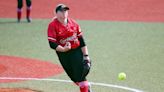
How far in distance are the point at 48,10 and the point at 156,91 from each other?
13.4 metres

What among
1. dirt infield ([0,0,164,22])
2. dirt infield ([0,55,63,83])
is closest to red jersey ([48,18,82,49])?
dirt infield ([0,55,63,83])

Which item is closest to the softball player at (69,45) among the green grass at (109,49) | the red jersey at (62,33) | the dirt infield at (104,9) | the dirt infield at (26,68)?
the red jersey at (62,33)

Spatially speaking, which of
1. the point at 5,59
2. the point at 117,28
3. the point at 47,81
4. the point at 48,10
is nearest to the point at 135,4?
the point at 48,10

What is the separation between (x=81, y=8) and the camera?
2344cm

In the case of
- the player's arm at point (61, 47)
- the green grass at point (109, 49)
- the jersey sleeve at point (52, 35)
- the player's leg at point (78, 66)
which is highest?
the jersey sleeve at point (52, 35)

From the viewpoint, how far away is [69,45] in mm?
8586

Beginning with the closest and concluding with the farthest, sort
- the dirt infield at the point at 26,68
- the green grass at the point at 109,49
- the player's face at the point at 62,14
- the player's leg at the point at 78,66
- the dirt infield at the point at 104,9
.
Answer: the player's face at the point at 62,14 < the player's leg at the point at 78,66 < the green grass at the point at 109,49 < the dirt infield at the point at 26,68 < the dirt infield at the point at 104,9

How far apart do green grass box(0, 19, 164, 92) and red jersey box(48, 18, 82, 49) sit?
174 centimetres

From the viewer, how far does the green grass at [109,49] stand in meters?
10.8

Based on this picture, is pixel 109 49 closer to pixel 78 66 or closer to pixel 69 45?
pixel 78 66

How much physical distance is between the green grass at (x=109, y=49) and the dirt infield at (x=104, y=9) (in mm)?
1332

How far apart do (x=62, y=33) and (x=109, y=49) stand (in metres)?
5.86

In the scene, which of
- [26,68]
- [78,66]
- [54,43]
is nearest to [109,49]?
[26,68]

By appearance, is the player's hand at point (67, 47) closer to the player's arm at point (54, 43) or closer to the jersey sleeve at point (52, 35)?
the player's arm at point (54, 43)
